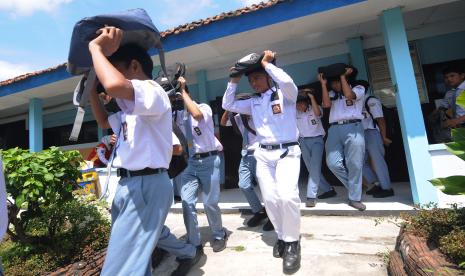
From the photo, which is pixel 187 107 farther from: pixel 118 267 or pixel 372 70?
pixel 372 70

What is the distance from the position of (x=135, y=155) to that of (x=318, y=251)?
2156 millimetres

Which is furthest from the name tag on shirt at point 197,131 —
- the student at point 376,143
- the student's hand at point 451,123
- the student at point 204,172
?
the student's hand at point 451,123

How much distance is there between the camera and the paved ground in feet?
8.71

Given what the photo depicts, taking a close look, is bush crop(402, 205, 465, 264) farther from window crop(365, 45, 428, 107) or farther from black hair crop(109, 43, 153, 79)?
window crop(365, 45, 428, 107)

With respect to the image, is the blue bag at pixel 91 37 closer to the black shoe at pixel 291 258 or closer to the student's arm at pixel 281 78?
the student's arm at pixel 281 78

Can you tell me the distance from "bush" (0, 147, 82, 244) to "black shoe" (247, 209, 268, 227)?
6.88 ft

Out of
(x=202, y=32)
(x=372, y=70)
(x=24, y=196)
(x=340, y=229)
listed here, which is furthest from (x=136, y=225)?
(x=372, y=70)

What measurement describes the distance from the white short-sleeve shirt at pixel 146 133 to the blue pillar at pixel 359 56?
16.8ft

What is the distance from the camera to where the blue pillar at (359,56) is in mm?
5828

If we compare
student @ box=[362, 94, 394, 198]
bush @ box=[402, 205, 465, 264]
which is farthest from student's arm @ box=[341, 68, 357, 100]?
bush @ box=[402, 205, 465, 264]

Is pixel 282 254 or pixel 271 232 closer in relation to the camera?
pixel 282 254

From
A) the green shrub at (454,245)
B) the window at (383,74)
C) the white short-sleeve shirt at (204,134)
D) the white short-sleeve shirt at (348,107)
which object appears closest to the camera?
the green shrub at (454,245)

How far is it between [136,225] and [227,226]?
8.46 feet

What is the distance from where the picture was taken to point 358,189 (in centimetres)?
407
